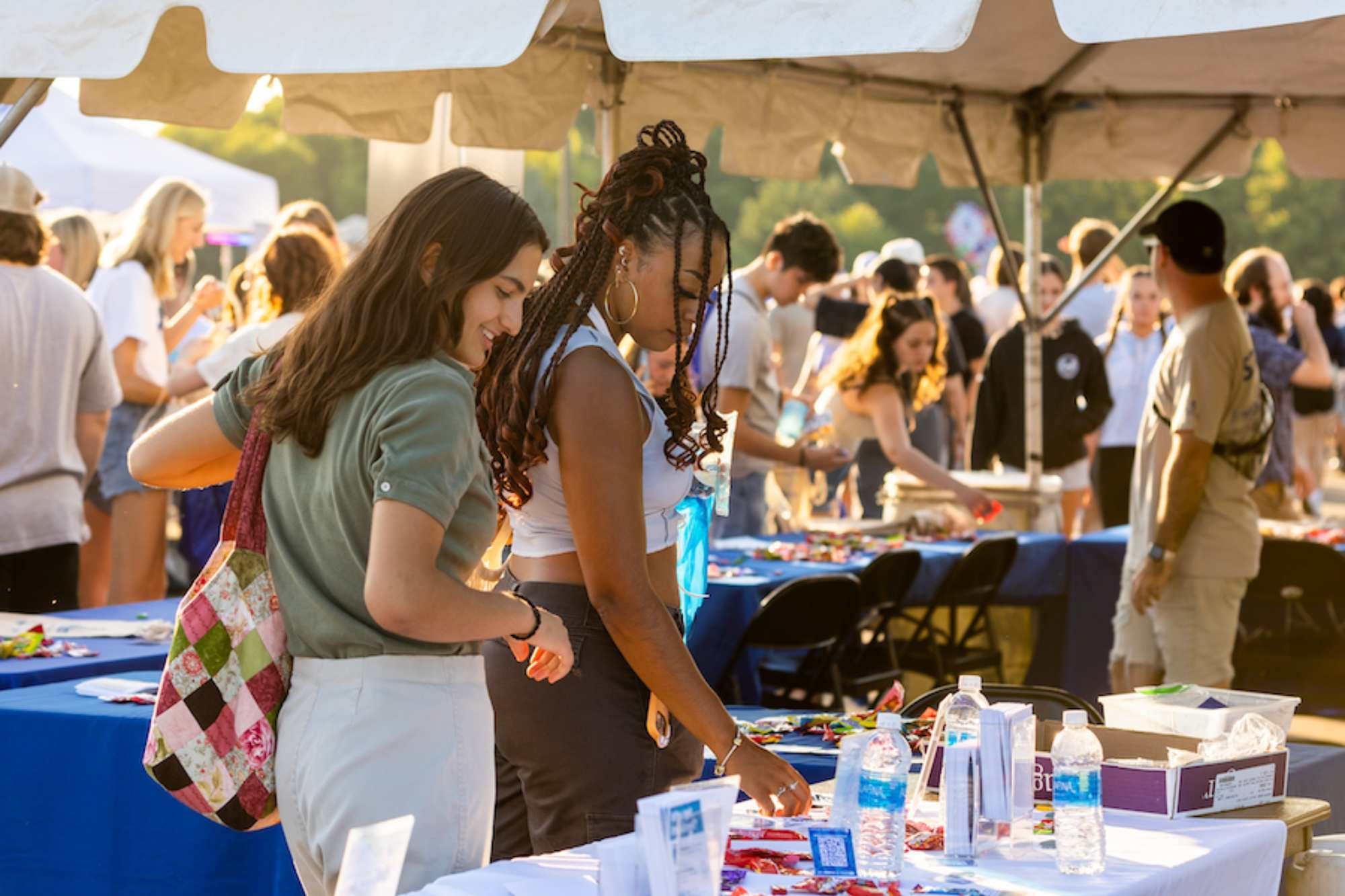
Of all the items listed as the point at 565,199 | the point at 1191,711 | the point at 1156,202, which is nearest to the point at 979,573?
the point at 1156,202

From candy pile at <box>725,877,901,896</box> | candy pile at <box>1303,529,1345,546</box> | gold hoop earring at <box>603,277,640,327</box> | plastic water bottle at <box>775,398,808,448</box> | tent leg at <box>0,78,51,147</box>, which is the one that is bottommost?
candy pile at <box>725,877,901,896</box>

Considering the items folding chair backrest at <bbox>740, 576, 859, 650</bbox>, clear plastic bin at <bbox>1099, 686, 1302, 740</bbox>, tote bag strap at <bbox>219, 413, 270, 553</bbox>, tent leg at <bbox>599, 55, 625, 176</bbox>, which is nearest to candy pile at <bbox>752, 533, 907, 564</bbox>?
folding chair backrest at <bbox>740, 576, 859, 650</bbox>

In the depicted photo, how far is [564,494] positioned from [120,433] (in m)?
4.76

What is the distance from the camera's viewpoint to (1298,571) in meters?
6.50

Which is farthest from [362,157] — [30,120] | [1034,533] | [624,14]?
[624,14]

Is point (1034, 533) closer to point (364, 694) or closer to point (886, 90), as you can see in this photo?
point (886, 90)

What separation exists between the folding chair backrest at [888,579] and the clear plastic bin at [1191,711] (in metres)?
2.53

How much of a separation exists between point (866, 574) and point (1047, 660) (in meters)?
1.47

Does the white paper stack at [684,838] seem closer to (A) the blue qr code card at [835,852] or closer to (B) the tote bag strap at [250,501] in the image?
(A) the blue qr code card at [835,852]

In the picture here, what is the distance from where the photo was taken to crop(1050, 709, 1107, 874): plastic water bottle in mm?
2289

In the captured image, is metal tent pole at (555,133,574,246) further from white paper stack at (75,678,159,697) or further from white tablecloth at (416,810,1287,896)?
white tablecloth at (416,810,1287,896)

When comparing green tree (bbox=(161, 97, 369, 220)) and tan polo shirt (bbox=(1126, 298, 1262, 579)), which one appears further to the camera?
green tree (bbox=(161, 97, 369, 220))

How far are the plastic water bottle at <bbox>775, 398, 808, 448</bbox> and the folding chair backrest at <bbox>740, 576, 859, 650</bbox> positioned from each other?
1292 mm

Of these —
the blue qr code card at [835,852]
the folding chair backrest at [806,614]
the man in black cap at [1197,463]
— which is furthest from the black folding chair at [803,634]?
the blue qr code card at [835,852]
